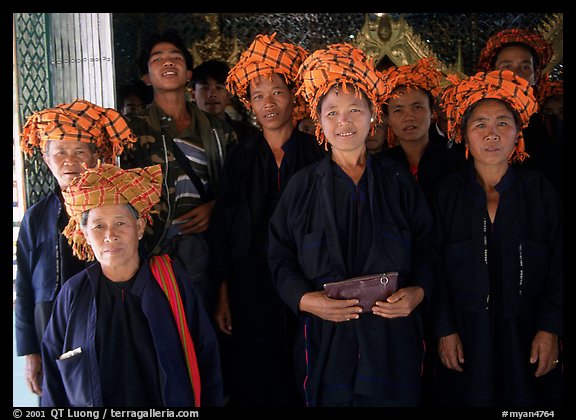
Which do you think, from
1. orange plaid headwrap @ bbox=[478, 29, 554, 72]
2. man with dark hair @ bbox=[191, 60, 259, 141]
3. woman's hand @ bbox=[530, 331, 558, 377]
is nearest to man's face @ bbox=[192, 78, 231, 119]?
man with dark hair @ bbox=[191, 60, 259, 141]

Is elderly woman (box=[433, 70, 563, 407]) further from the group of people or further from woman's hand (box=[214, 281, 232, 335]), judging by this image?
woman's hand (box=[214, 281, 232, 335])

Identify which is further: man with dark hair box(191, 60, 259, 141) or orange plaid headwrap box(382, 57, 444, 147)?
man with dark hair box(191, 60, 259, 141)

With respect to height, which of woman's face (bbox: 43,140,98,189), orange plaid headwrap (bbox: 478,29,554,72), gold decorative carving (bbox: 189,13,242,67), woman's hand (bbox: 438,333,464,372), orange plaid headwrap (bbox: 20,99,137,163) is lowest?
woman's hand (bbox: 438,333,464,372)

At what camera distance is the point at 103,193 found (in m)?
2.83

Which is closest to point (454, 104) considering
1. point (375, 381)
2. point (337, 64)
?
point (337, 64)

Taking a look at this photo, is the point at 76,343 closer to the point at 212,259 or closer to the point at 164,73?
the point at 212,259

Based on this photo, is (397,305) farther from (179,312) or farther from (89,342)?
(89,342)

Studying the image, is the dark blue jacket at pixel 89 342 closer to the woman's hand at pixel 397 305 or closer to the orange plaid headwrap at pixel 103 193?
the orange plaid headwrap at pixel 103 193

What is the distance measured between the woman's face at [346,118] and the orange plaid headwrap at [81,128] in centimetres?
116

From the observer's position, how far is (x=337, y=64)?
3.00 metres

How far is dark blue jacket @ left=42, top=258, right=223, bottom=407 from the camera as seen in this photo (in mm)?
2781

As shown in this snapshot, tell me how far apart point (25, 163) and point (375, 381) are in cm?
258

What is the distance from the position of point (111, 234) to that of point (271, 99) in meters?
1.19

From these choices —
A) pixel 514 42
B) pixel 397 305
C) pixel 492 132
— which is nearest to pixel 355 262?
pixel 397 305
